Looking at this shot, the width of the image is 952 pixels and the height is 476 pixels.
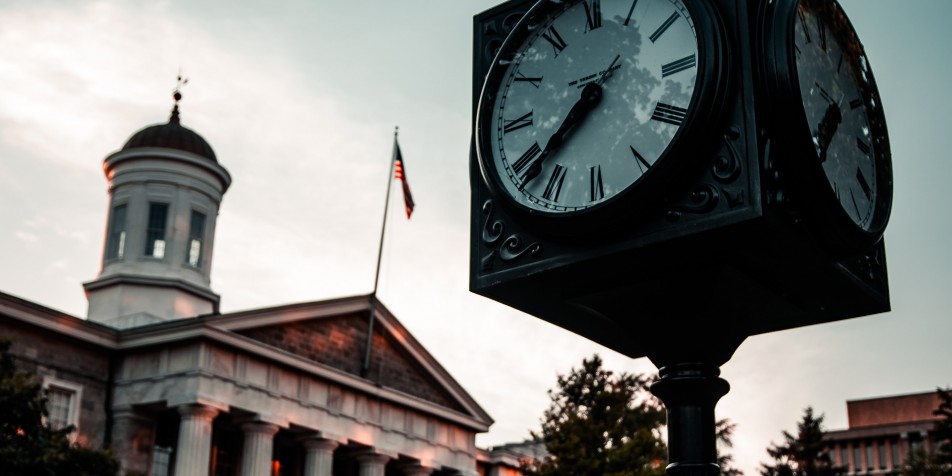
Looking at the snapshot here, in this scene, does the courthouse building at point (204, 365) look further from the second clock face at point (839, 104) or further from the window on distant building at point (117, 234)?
the second clock face at point (839, 104)

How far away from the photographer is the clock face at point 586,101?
315cm

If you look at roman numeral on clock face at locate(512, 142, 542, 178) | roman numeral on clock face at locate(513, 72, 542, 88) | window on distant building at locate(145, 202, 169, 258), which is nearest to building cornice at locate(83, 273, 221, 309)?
window on distant building at locate(145, 202, 169, 258)

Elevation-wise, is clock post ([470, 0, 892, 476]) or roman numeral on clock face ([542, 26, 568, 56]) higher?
roman numeral on clock face ([542, 26, 568, 56])

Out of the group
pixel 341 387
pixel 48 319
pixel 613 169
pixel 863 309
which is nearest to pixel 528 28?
Answer: pixel 613 169

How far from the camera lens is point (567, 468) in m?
38.2

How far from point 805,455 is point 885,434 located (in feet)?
125

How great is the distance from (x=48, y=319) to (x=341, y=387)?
1072cm

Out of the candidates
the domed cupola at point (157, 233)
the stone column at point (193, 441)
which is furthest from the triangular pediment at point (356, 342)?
the domed cupola at point (157, 233)

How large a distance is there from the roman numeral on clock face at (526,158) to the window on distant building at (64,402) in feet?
119

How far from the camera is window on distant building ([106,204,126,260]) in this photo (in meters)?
43.9

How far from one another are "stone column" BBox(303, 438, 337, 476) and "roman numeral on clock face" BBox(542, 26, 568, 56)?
130 ft

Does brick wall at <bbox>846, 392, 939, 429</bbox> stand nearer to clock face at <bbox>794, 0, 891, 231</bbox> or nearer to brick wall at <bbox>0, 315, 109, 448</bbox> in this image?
brick wall at <bbox>0, 315, 109, 448</bbox>

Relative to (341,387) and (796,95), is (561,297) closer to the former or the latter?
(796,95)

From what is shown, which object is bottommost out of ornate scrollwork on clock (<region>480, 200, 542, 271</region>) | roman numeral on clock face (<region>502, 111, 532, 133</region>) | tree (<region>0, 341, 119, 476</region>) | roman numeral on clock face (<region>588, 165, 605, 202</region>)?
ornate scrollwork on clock (<region>480, 200, 542, 271</region>)
